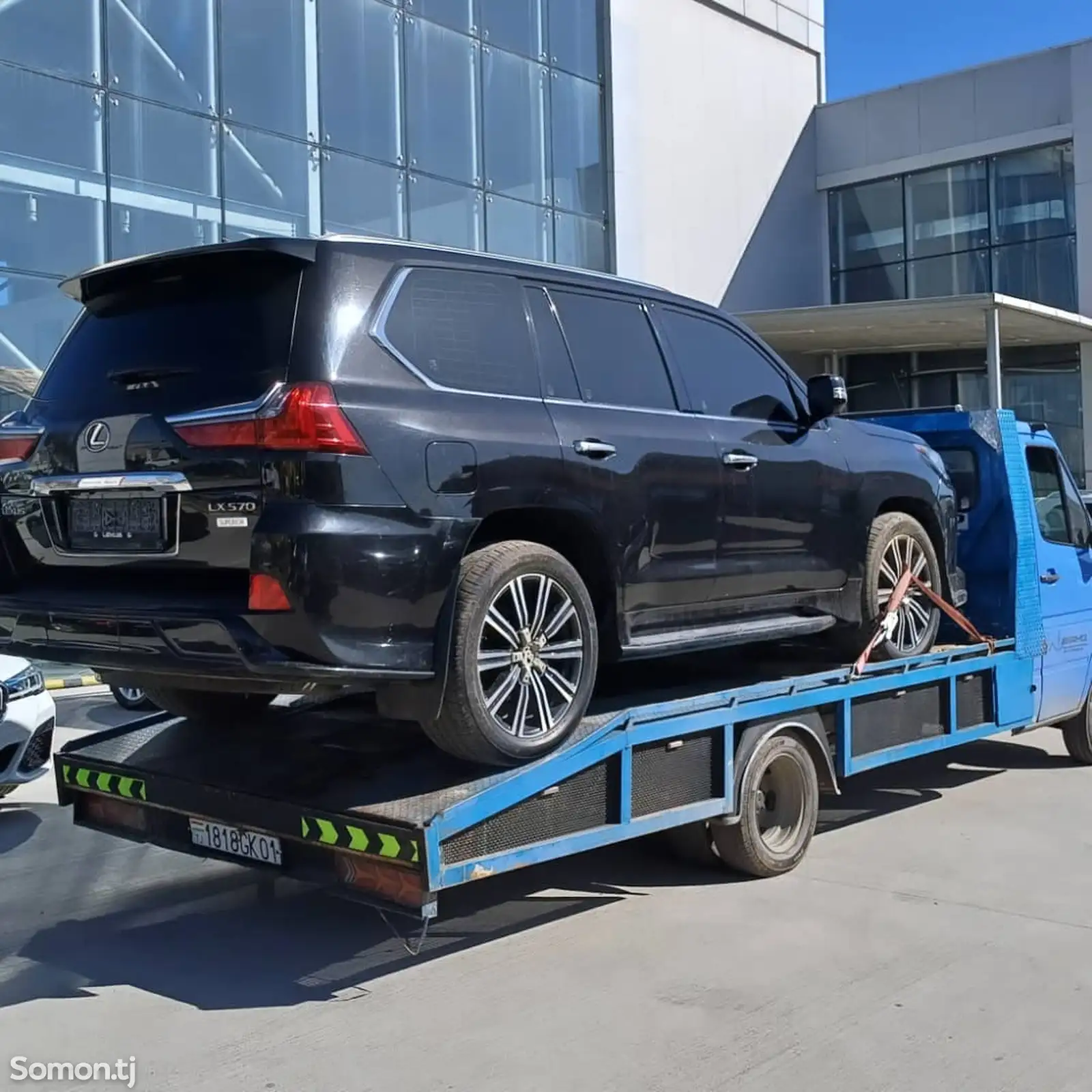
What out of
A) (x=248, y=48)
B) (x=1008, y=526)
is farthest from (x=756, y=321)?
(x=1008, y=526)

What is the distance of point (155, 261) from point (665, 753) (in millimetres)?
2767

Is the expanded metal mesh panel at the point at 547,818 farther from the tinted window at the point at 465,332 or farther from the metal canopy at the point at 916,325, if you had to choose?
→ the metal canopy at the point at 916,325

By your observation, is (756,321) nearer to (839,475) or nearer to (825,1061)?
(839,475)

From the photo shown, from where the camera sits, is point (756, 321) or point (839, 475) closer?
point (839, 475)

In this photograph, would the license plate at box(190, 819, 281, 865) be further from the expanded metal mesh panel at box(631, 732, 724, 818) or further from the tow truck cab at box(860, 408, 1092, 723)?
the tow truck cab at box(860, 408, 1092, 723)

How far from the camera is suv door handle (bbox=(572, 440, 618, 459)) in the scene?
5051mm

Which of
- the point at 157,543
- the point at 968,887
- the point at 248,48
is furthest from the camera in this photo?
the point at 248,48

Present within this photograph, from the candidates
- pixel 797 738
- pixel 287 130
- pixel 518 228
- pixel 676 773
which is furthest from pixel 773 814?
pixel 518 228

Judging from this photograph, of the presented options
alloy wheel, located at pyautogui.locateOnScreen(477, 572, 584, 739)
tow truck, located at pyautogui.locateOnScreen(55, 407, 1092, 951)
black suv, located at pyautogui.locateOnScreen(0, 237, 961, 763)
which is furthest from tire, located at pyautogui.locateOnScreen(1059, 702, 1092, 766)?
alloy wheel, located at pyautogui.locateOnScreen(477, 572, 584, 739)

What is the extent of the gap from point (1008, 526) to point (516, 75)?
13.7m

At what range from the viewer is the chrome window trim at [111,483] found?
4434mm

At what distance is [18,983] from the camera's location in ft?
16.2

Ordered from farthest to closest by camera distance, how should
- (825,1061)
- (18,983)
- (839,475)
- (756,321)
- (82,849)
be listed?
(756,321) → (82,849) → (839,475) → (18,983) → (825,1061)

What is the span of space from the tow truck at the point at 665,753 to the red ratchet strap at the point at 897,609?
2 centimetres
